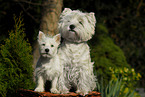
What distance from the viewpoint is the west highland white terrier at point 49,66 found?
3338 mm

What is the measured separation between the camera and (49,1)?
5.71 meters

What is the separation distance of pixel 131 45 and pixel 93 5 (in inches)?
103

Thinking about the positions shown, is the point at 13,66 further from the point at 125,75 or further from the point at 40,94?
the point at 125,75

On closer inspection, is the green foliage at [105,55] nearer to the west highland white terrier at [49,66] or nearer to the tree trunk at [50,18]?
the tree trunk at [50,18]

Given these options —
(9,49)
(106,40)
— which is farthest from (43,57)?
(106,40)

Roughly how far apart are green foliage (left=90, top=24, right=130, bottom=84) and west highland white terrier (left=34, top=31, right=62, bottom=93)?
3.66 meters

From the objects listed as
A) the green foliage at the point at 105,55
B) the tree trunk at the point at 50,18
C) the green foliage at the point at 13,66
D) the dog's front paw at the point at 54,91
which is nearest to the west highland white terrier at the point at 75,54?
the dog's front paw at the point at 54,91

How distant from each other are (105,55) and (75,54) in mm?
4267

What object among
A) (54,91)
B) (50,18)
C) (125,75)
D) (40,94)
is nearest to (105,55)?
(125,75)

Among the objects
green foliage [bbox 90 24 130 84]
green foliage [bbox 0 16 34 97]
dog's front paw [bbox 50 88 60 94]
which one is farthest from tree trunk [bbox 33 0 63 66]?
dog's front paw [bbox 50 88 60 94]

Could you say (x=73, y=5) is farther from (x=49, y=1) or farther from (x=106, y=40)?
(x=49, y=1)

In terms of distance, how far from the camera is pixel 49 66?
133 inches

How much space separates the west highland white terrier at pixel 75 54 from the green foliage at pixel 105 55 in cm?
340

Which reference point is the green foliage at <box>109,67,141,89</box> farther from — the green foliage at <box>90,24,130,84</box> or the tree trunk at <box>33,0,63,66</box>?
the tree trunk at <box>33,0,63,66</box>
